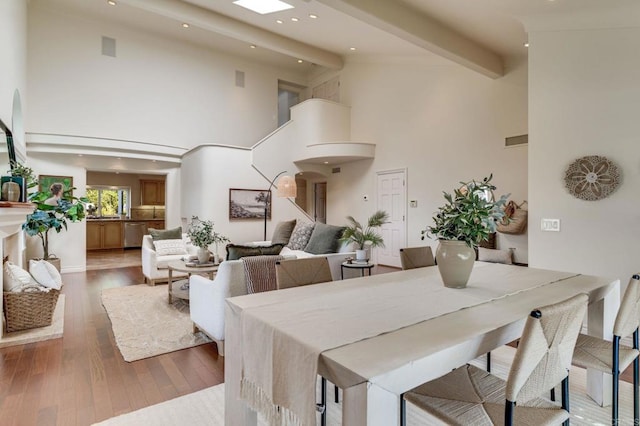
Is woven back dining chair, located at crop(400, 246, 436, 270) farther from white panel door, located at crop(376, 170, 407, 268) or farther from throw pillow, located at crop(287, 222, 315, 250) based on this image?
white panel door, located at crop(376, 170, 407, 268)

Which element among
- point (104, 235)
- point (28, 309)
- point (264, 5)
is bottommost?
point (28, 309)

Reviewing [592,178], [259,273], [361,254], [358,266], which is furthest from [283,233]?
[592,178]

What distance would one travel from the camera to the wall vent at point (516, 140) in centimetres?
537

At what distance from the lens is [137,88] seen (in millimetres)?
7801

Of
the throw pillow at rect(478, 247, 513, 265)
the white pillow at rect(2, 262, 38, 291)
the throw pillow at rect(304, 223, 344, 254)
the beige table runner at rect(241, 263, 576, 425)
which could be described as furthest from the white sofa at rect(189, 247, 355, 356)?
the throw pillow at rect(478, 247, 513, 265)

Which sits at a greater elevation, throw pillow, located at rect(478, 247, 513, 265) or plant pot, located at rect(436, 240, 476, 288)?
plant pot, located at rect(436, 240, 476, 288)

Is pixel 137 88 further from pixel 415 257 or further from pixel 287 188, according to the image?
pixel 415 257

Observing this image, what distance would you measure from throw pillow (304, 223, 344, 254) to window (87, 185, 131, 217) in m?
8.32

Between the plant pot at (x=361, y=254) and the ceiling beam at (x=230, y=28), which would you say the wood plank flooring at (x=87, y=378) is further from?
the ceiling beam at (x=230, y=28)

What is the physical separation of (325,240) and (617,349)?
12.4ft

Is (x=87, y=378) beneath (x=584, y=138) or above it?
beneath

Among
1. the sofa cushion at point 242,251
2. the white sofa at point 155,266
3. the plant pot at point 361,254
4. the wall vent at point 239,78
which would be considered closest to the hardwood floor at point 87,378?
the sofa cushion at point 242,251

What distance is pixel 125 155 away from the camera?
7512 mm

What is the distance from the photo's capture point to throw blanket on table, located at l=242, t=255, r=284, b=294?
3.08 meters
